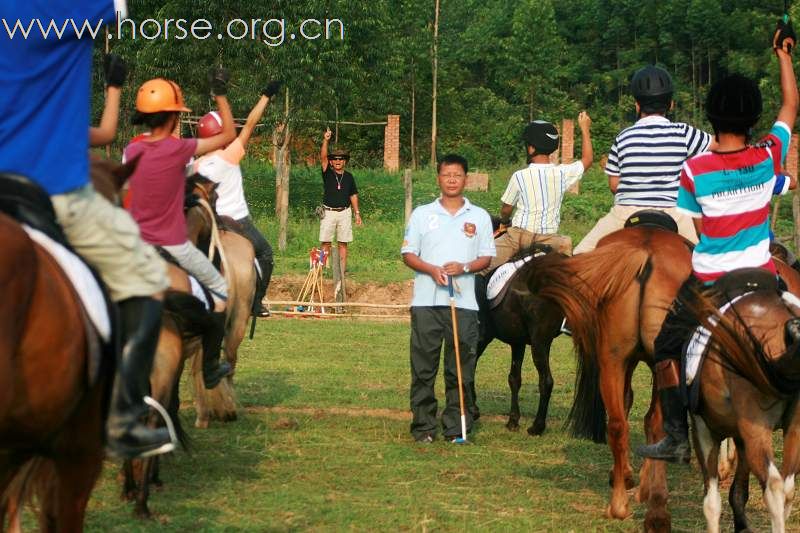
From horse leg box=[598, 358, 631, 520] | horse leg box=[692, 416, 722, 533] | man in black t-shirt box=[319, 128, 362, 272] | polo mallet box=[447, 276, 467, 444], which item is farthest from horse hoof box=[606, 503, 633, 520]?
man in black t-shirt box=[319, 128, 362, 272]

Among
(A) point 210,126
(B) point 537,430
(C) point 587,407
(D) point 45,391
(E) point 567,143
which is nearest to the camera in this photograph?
(D) point 45,391

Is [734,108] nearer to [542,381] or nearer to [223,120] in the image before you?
[223,120]

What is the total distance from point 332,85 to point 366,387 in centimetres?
1561

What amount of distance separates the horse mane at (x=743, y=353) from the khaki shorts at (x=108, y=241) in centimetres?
279

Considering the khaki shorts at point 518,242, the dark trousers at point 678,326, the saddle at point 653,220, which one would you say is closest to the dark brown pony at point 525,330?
the khaki shorts at point 518,242

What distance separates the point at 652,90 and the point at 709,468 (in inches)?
136

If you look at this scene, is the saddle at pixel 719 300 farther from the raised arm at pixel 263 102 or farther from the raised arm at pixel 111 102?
the raised arm at pixel 263 102

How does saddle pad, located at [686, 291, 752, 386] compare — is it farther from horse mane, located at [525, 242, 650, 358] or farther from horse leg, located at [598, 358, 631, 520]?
horse leg, located at [598, 358, 631, 520]

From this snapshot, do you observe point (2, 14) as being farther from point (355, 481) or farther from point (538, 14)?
point (538, 14)

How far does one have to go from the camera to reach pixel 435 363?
1118cm

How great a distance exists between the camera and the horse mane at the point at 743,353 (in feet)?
19.8

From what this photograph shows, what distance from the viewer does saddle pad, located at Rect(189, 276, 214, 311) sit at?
832 cm

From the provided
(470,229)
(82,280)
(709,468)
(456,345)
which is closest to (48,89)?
(82,280)

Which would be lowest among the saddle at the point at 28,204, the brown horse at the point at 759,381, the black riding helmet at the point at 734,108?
the brown horse at the point at 759,381
